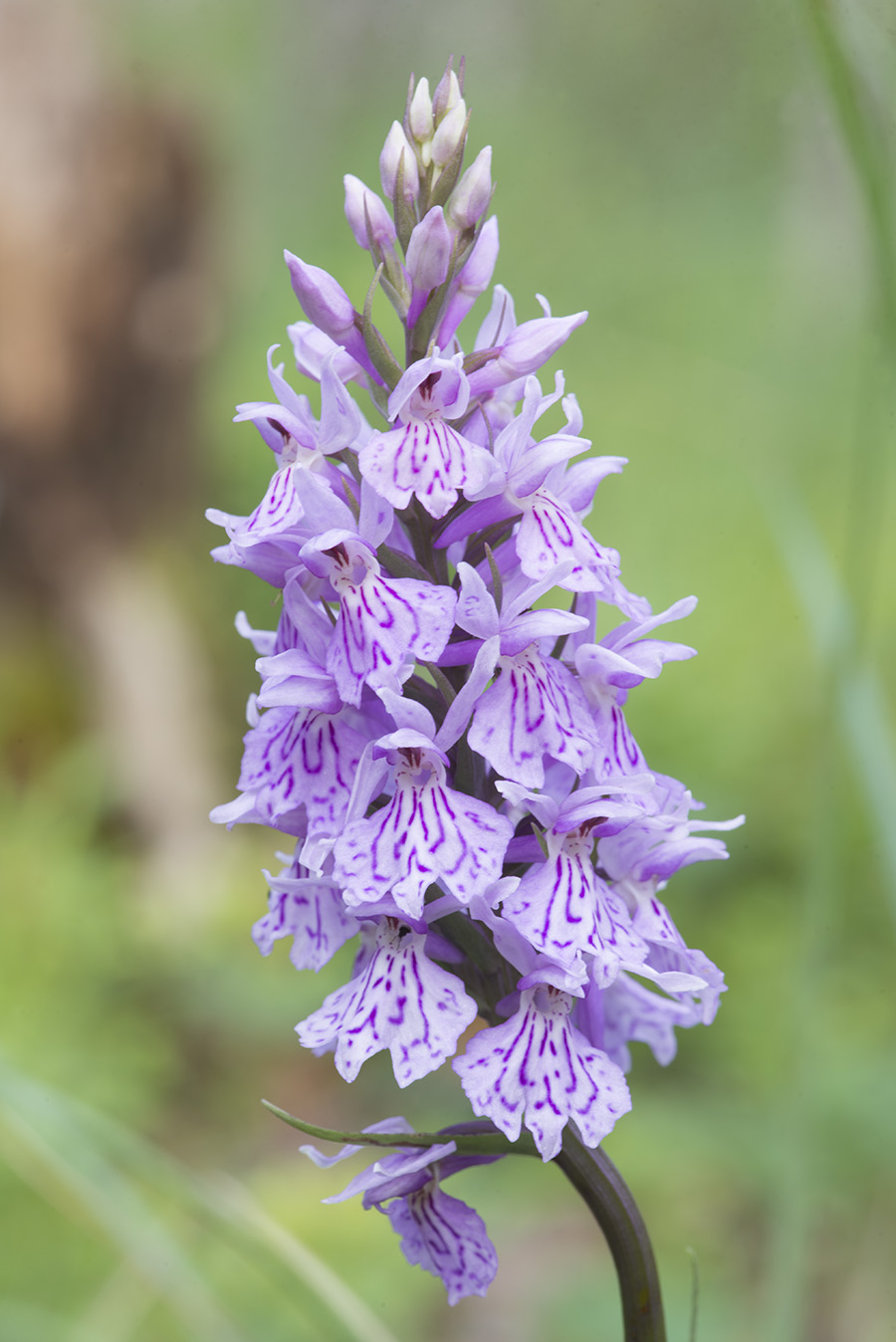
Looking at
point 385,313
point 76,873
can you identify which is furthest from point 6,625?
point 385,313

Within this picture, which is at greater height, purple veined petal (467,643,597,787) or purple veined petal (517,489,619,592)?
purple veined petal (517,489,619,592)

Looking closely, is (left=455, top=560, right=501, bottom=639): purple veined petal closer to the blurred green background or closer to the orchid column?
the orchid column

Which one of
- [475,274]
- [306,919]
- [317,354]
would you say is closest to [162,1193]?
[306,919]

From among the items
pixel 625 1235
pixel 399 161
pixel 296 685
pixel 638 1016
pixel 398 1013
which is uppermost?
pixel 399 161

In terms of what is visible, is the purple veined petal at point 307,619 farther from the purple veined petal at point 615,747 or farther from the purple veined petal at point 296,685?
the purple veined petal at point 615,747

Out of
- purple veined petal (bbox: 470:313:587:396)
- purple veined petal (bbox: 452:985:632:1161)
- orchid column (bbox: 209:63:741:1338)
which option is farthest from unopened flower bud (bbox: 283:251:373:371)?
purple veined petal (bbox: 452:985:632:1161)

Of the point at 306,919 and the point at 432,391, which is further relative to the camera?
the point at 306,919

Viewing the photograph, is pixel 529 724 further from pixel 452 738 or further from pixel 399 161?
pixel 399 161
